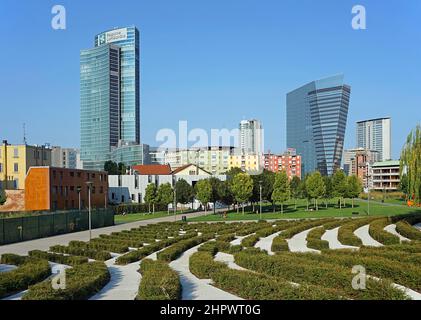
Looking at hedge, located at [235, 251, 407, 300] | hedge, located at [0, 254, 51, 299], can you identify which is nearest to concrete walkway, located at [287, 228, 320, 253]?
hedge, located at [235, 251, 407, 300]

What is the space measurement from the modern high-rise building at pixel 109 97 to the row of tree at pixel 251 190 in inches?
4536

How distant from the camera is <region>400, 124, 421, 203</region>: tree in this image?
36469mm

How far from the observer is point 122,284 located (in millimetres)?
18422

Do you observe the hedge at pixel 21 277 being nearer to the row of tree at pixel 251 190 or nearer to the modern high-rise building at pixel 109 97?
the row of tree at pixel 251 190

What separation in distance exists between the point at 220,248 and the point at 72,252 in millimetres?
9628

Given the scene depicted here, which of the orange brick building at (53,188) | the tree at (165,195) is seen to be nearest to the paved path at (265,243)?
the orange brick building at (53,188)

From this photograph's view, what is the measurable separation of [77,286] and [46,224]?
27.8 m

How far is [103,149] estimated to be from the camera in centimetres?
Answer: 19138

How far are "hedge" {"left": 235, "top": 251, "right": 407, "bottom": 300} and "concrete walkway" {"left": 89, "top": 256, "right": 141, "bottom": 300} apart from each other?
5.39 m

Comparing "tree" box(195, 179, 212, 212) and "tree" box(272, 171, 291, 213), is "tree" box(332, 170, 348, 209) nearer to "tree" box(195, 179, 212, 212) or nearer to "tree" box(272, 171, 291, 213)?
"tree" box(272, 171, 291, 213)

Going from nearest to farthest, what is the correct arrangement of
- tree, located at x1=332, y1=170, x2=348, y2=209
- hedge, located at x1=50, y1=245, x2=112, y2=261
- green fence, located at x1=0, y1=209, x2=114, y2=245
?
hedge, located at x1=50, y1=245, x2=112, y2=261
green fence, located at x1=0, y1=209, x2=114, y2=245
tree, located at x1=332, y1=170, x2=348, y2=209
